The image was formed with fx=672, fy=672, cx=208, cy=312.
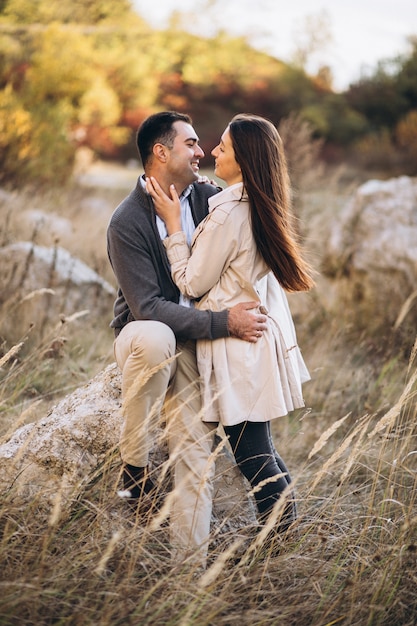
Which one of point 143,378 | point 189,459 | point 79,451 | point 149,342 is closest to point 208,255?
point 149,342

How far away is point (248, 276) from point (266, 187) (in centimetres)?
38

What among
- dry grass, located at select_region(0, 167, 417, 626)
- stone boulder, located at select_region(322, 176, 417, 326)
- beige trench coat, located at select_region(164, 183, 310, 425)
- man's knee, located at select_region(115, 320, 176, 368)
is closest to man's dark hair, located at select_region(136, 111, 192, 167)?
beige trench coat, located at select_region(164, 183, 310, 425)

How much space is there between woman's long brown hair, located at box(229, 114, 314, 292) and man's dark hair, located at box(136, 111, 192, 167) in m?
0.42

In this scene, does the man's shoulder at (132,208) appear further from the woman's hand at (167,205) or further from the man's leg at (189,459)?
the man's leg at (189,459)

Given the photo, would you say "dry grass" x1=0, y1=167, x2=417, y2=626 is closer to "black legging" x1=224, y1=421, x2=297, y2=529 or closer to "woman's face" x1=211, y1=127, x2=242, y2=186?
"black legging" x1=224, y1=421, x2=297, y2=529

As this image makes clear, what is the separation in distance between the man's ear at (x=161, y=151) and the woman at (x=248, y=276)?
1.06ft

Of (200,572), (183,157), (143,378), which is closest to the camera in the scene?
(200,572)

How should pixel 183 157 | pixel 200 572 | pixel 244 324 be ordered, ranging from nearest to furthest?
1. pixel 200 572
2. pixel 244 324
3. pixel 183 157

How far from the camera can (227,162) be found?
2.89 metres

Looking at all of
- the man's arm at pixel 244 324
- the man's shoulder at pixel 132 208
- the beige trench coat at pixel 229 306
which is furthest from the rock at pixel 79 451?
the man's shoulder at pixel 132 208

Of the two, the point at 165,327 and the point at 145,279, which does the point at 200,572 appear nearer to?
the point at 165,327

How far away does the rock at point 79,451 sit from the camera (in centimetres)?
280

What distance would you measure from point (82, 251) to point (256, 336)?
441 cm

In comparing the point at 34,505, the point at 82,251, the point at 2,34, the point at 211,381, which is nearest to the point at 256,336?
the point at 211,381
